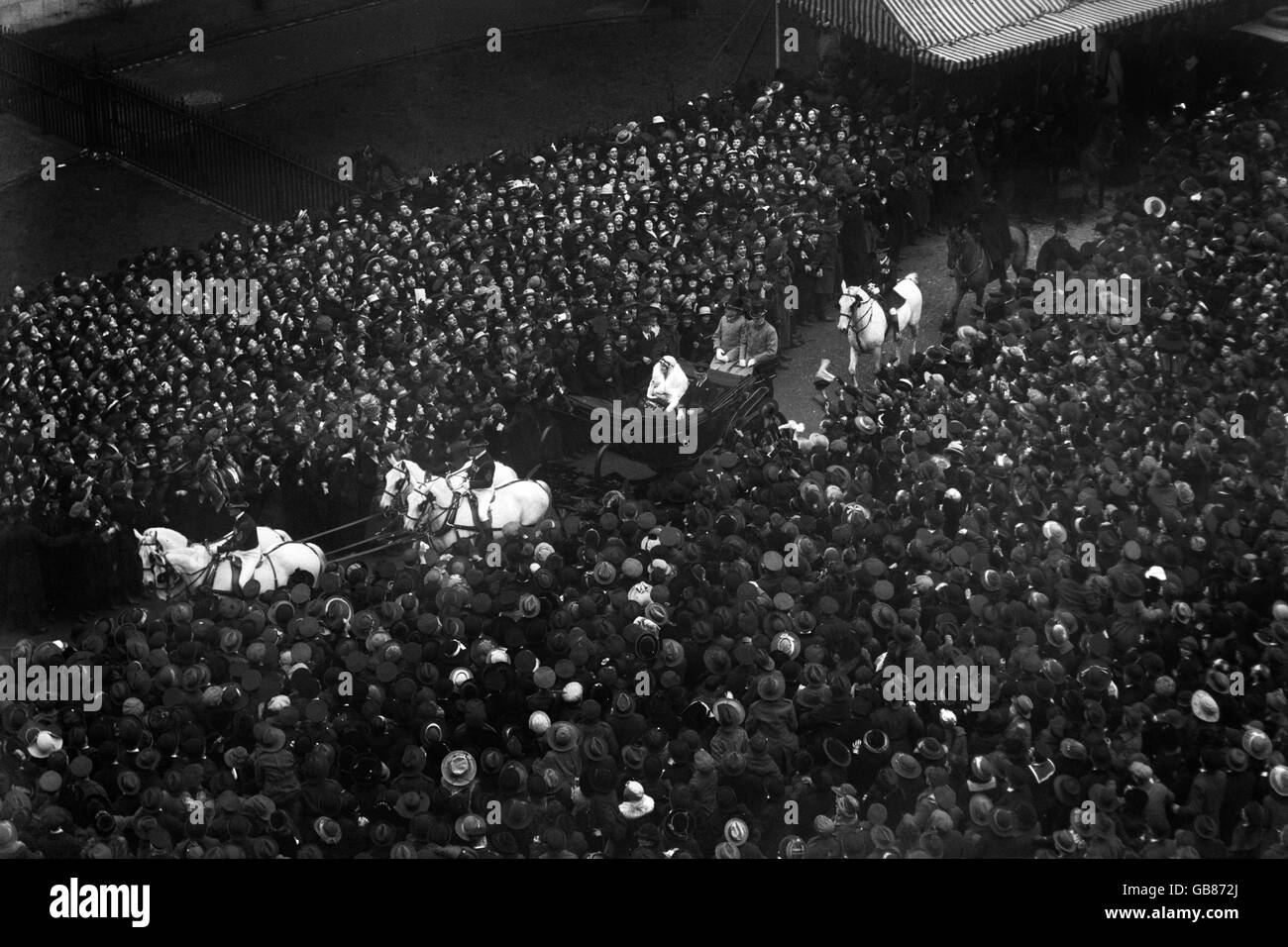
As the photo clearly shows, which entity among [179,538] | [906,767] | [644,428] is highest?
[644,428]

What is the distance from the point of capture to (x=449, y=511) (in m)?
24.0

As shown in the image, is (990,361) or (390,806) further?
(990,361)

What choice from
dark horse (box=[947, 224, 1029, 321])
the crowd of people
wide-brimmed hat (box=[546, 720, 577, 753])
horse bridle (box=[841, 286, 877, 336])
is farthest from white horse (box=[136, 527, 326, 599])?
dark horse (box=[947, 224, 1029, 321])

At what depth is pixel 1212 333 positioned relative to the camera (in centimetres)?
2548

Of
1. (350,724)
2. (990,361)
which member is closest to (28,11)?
(990,361)

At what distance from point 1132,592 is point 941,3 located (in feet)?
53.0

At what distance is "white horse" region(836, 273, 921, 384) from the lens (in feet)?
92.0

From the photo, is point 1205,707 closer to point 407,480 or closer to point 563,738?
point 563,738

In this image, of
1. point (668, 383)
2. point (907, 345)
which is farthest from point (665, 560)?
point (907, 345)

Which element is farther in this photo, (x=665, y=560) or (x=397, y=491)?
(x=397, y=491)

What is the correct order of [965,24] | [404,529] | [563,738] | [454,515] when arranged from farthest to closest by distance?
[965,24] → [404,529] → [454,515] → [563,738]

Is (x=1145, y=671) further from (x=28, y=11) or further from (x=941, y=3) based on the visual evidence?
(x=28, y=11)

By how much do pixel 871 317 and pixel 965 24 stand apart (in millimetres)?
7865
